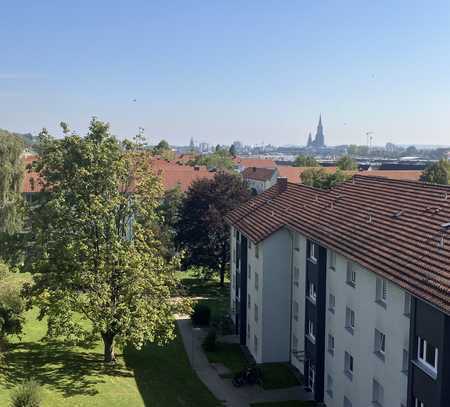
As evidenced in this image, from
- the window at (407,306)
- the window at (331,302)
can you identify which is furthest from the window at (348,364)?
the window at (407,306)

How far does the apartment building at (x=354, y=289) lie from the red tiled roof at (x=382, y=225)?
0.06m

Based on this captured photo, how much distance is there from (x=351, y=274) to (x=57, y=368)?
1608 cm

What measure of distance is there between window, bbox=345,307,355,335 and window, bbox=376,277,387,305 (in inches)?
107

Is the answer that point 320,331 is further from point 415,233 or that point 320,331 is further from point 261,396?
point 415,233

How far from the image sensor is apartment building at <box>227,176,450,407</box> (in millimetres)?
A: 17656

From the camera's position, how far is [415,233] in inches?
834

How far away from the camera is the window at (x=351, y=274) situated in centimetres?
2345

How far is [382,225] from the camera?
23.5m

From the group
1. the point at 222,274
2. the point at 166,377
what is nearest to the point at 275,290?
the point at 166,377

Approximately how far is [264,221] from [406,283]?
1702 cm

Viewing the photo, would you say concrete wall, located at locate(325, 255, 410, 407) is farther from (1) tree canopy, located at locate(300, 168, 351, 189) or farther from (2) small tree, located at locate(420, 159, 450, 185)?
(2) small tree, located at locate(420, 159, 450, 185)

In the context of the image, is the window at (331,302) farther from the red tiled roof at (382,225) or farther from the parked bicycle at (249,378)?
the parked bicycle at (249,378)

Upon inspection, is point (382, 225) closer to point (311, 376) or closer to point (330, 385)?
point (330, 385)

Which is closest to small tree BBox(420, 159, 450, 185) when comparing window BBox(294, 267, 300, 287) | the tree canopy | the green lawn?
the tree canopy
